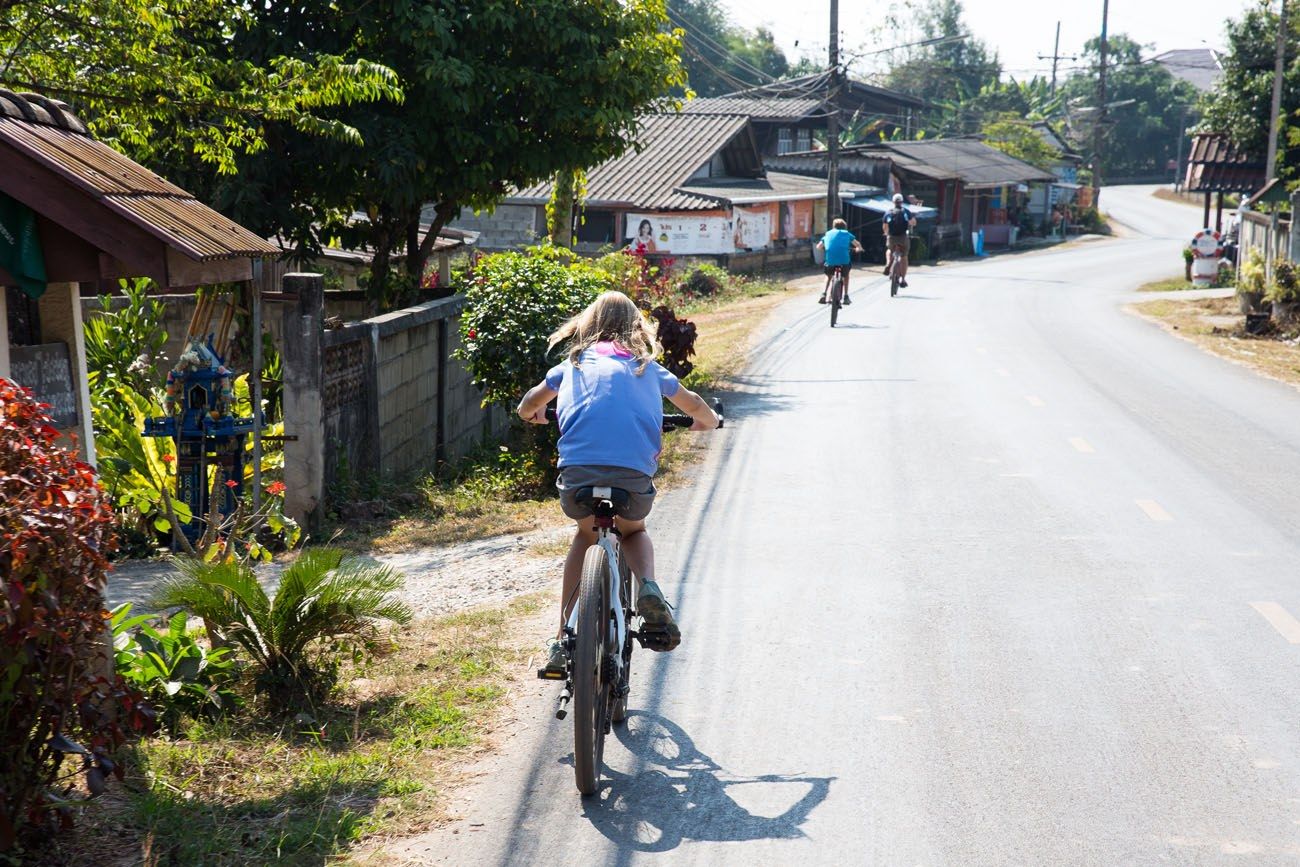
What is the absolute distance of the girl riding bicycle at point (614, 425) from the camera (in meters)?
5.34

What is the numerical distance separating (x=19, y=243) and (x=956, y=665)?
441 cm

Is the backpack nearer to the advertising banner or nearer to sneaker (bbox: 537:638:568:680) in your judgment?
the advertising banner

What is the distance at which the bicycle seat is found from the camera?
5234mm

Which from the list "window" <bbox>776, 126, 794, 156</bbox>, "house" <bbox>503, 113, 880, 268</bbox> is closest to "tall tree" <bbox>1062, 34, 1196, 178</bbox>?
"window" <bbox>776, 126, 794, 156</bbox>

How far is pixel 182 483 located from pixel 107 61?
4157 mm

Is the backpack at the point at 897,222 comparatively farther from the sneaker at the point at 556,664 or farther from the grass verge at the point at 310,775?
the sneaker at the point at 556,664

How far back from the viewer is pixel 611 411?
17.6 feet

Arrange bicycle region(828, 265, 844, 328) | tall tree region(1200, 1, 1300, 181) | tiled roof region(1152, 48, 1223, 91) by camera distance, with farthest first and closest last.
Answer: tiled roof region(1152, 48, 1223, 91)
tall tree region(1200, 1, 1300, 181)
bicycle region(828, 265, 844, 328)

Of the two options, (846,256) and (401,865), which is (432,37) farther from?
(846,256)

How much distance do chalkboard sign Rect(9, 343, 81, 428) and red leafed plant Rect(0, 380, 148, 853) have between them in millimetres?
1604

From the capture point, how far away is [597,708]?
495 centimetres

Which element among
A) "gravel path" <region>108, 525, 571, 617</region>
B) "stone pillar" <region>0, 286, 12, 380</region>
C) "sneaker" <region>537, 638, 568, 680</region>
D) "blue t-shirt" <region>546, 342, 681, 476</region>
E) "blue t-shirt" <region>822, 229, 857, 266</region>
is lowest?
"gravel path" <region>108, 525, 571, 617</region>

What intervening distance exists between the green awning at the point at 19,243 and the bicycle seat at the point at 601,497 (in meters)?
2.25

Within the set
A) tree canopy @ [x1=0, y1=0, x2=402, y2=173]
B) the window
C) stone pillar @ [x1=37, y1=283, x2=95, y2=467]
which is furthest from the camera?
the window
